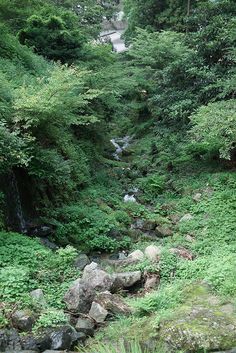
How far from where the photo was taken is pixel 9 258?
755cm

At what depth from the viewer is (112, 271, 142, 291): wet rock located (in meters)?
7.61

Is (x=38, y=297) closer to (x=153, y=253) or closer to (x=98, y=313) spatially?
(x=98, y=313)

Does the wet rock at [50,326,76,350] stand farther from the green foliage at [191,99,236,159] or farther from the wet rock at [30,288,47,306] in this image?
the green foliage at [191,99,236,159]

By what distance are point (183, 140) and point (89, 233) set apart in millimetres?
6035

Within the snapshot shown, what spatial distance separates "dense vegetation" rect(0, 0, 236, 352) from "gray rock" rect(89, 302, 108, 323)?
38cm

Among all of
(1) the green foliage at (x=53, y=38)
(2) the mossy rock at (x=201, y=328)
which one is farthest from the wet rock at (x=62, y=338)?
(1) the green foliage at (x=53, y=38)

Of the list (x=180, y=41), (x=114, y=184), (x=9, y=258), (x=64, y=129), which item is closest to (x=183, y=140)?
(x=114, y=184)

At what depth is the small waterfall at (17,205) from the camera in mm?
9578

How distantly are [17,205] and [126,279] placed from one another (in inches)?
134

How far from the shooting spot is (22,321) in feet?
19.8

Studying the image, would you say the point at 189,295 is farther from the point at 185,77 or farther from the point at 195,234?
the point at 185,77

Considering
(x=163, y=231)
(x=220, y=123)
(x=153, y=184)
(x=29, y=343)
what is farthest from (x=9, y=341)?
(x=153, y=184)

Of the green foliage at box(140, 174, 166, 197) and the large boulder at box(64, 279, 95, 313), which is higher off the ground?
the large boulder at box(64, 279, 95, 313)

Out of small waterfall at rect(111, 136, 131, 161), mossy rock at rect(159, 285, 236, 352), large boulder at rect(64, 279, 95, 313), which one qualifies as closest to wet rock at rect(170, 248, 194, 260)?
large boulder at rect(64, 279, 95, 313)
